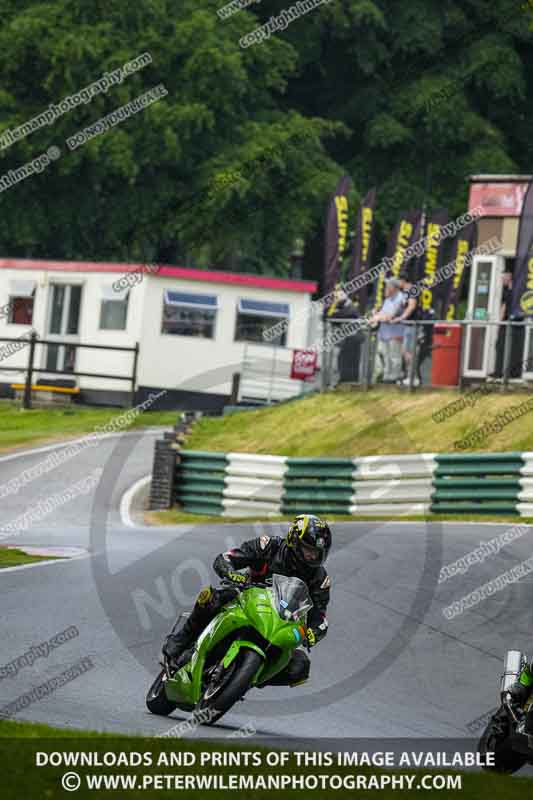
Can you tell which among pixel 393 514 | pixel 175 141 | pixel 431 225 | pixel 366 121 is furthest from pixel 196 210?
pixel 393 514

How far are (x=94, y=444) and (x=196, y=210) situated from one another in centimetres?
1617

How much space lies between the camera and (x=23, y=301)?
132ft

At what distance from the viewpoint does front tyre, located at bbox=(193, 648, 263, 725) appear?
31.0 feet

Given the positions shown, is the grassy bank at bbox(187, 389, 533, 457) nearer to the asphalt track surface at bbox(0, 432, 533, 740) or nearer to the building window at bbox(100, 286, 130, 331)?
the asphalt track surface at bbox(0, 432, 533, 740)

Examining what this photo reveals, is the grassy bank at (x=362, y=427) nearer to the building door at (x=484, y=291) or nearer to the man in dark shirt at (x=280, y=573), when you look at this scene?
the building door at (x=484, y=291)

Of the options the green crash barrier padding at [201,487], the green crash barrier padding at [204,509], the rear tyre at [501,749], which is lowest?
the green crash barrier padding at [204,509]

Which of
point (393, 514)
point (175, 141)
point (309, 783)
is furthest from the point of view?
point (175, 141)

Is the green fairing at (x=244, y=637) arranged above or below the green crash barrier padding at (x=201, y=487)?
above

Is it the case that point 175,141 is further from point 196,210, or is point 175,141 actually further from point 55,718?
point 55,718

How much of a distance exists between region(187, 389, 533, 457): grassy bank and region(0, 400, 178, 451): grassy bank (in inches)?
182

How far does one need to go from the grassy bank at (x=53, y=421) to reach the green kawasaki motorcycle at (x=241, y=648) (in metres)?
21.6

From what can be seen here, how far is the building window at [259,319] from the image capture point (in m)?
39.0

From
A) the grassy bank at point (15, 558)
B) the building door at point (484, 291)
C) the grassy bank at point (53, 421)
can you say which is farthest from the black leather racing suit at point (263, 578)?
the grassy bank at point (53, 421)

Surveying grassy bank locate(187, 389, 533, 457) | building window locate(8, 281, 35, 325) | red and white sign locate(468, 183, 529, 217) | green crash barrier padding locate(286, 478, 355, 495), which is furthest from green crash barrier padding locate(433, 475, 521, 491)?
building window locate(8, 281, 35, 325)
